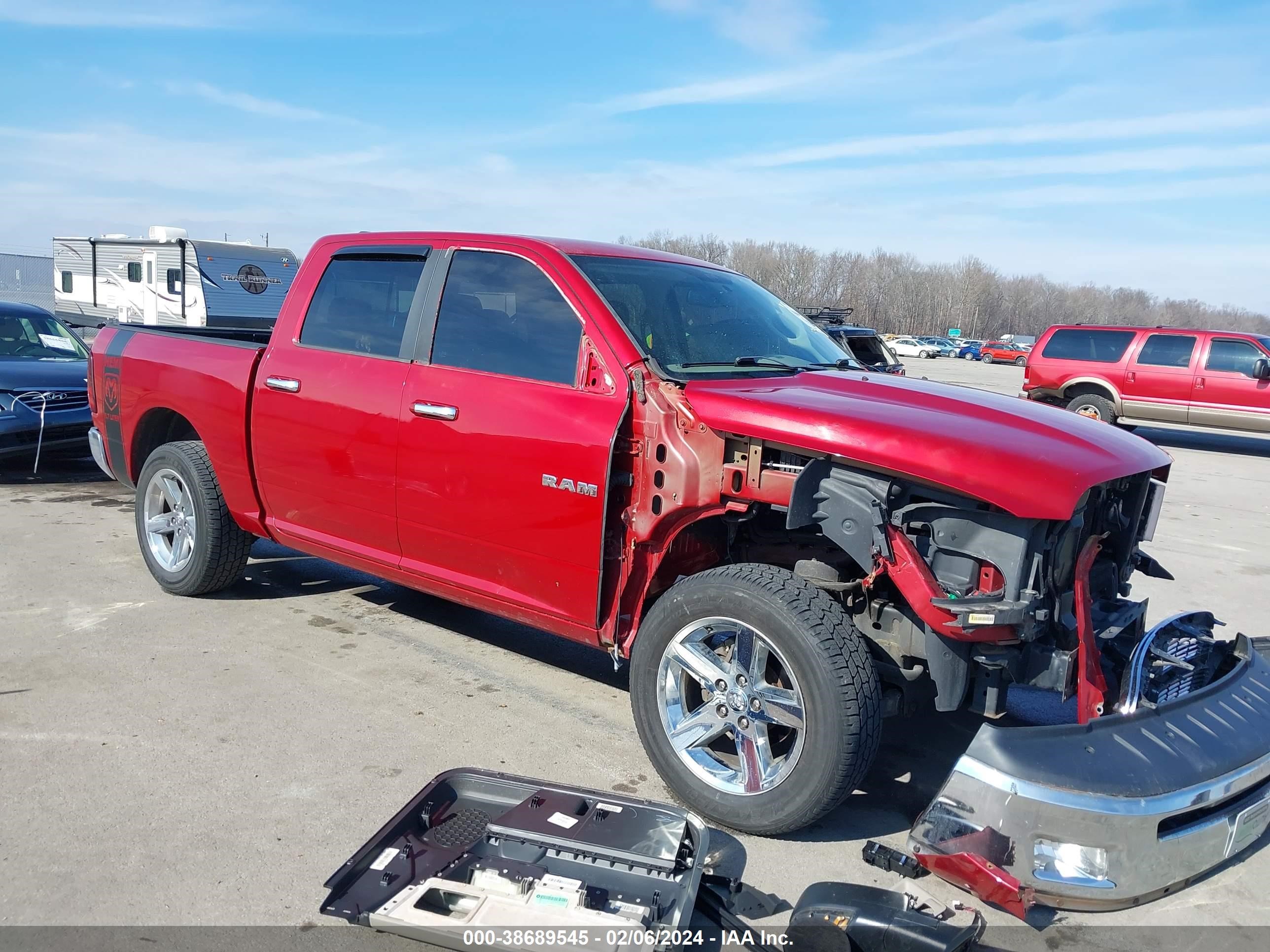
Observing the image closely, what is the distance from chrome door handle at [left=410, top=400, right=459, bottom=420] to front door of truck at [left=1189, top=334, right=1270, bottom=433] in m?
14.9

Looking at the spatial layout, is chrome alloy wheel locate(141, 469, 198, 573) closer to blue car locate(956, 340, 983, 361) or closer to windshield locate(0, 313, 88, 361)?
windshield locate(0, 313, 88, 361)

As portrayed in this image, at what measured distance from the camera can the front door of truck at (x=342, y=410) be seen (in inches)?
170

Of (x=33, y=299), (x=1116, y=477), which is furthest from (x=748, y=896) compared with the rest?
(x=33, y=299)

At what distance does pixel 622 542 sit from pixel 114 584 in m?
3.67

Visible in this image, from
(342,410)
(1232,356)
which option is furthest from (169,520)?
(1232,356)

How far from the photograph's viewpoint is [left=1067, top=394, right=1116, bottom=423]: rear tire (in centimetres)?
1605

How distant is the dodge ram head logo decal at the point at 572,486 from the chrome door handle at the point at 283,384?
5.35 ft

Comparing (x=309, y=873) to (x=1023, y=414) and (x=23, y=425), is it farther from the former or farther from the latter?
(x=23, y=425)

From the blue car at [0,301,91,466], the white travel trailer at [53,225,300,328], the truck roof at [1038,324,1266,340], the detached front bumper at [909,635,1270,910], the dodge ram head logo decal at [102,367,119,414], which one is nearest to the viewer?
the detached front bumper at [909,635,1270,910]

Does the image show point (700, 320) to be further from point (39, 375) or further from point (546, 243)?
point (39, 375)

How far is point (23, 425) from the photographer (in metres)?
8.45

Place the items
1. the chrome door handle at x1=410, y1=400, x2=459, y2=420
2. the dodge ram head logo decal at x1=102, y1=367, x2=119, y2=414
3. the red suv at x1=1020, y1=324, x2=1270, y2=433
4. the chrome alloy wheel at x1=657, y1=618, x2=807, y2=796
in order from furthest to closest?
1. the red suv at x1=1020, y1=324, x2=1270, y2=433
2. the dodge ram head logo decal at x1=102, y1=367, x2=119, y2=414
3. the chrome door handle at x1=410, y1=400, x2=459, y2=420
4. the chrome alloy wheel at x1=657, y1=618, x2=807, y2=796

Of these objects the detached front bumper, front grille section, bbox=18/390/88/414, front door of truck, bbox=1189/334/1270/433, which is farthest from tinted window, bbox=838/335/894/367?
the detached front bumper

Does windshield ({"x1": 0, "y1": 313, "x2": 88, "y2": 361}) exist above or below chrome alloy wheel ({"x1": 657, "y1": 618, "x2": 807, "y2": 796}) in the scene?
above
